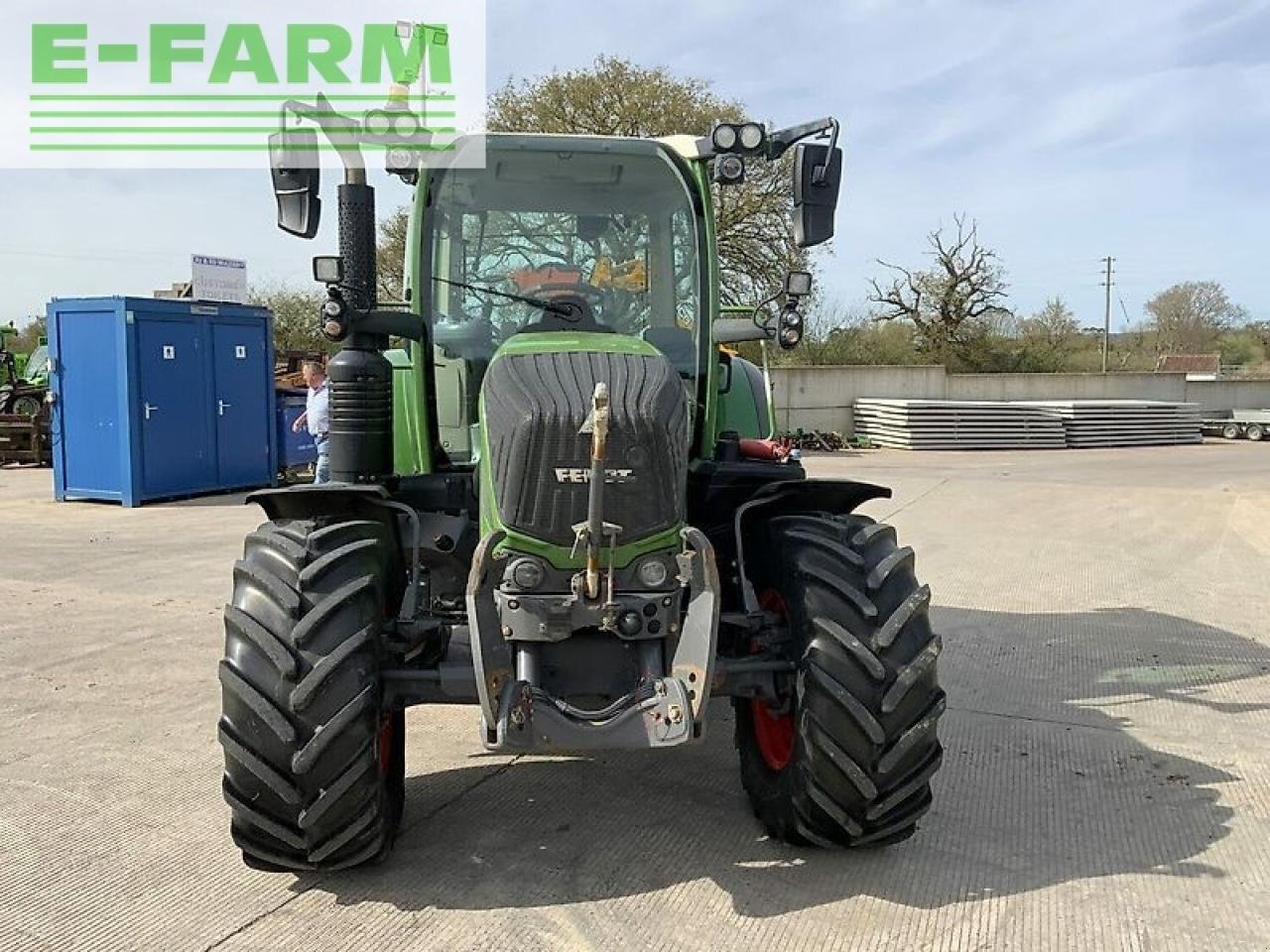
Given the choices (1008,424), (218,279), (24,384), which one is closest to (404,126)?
(218,279)

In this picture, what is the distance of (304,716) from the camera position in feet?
10.4

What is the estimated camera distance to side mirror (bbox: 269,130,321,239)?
381 centimetres

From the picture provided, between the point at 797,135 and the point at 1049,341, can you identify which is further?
the point at 1049,341

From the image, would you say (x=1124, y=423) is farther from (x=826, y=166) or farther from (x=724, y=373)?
(x=826, y=166)

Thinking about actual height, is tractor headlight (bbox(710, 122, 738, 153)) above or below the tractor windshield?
above

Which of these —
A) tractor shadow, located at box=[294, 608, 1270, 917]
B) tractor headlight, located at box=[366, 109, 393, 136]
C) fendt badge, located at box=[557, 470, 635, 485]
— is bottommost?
tractor shadow, located at box=[294, 608, 1270, 917]

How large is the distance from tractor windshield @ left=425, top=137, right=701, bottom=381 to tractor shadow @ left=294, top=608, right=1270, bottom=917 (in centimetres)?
165

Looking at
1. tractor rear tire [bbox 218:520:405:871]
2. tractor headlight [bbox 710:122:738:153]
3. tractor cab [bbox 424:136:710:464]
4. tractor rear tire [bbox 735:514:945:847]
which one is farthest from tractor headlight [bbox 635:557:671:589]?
tractor headlight [bbox 710:122:738:153]

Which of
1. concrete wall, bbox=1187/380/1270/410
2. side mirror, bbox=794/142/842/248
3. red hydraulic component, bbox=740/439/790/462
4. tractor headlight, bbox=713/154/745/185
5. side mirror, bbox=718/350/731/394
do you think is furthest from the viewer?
concrete wall, bbox=1187/380/1270/410

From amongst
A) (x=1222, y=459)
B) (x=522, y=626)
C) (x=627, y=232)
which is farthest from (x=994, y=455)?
(x=522, y=626)

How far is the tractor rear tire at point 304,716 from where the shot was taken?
3166 mm

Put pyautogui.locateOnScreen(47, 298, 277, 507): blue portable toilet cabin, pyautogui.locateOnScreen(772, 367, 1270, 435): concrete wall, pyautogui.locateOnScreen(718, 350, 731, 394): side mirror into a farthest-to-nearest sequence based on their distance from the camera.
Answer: pyautogui.locateOnScreen(772, 367, 1270, 435): concrete wall < pyautogui.locateOnScreen(47, 298, 277, 507): blue portable toilet cabin < pyautogui.locateOnScreen(718, 350, 731, 394): side mirror

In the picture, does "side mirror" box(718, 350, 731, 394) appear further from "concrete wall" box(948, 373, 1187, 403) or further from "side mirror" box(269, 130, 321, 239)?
"concrete wall" box(948, 373, 1187, 403)

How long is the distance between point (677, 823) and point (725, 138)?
2393mm
